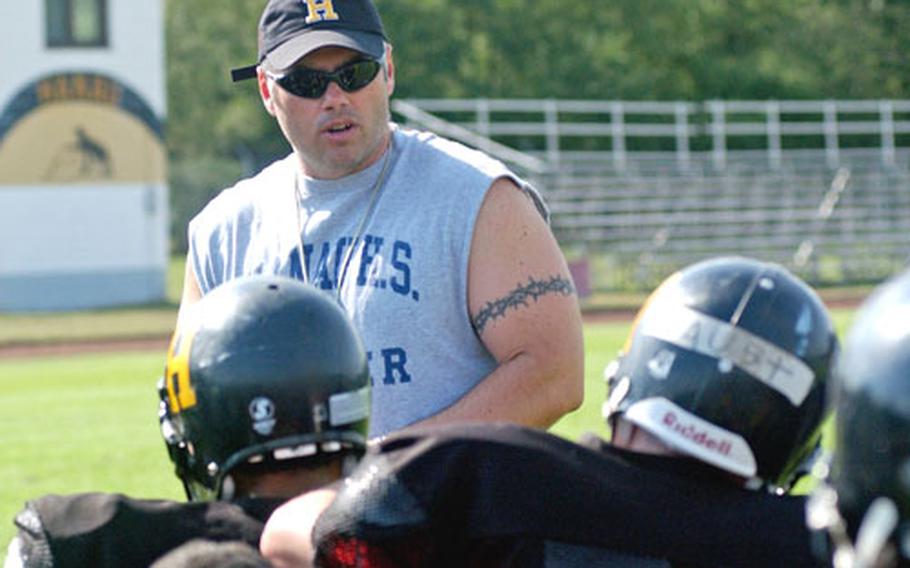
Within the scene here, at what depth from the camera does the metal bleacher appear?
3238 centimetres

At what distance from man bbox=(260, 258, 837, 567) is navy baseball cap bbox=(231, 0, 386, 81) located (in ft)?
6.16

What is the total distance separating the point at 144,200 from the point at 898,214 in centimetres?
1441

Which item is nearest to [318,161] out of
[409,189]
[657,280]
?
[409,189]

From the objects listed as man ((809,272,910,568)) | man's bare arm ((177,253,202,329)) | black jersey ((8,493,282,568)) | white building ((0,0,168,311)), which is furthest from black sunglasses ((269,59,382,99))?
white building ((0,0,168,311))

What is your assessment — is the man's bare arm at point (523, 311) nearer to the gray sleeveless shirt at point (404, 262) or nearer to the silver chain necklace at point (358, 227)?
the gray sleeveless shirt at point (404, 262)

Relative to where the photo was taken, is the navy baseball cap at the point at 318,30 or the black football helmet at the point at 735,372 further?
the navy baseball cap at the point at 318,30

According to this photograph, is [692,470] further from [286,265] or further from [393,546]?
[286,265]

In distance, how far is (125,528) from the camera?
280cm

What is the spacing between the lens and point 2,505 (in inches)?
397

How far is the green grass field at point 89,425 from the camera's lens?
35.4ft

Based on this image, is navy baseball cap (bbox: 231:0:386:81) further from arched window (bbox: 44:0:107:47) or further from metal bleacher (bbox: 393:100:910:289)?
arched window (bbox: 44:0:107:47)

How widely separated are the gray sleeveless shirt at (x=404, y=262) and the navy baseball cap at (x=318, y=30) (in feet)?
1.03

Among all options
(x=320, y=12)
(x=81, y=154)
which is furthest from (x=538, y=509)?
(x=81, y=154)

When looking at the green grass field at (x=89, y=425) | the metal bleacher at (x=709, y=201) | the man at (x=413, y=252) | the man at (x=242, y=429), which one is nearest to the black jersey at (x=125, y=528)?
the man at (x=242, y=429)
